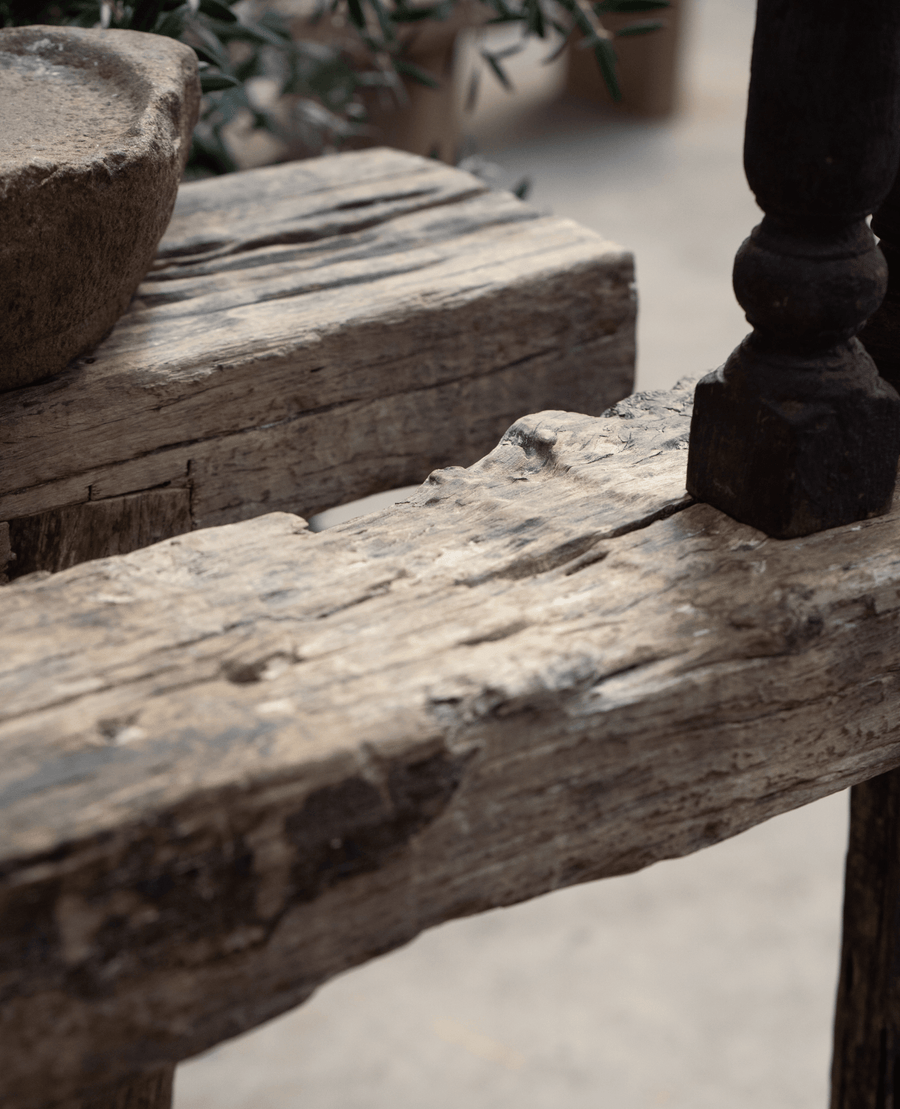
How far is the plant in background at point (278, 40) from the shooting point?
1.55 metres

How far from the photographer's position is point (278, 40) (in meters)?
1.79

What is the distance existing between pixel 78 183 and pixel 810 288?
1.93 ft

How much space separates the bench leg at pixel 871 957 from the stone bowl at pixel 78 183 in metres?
0.86

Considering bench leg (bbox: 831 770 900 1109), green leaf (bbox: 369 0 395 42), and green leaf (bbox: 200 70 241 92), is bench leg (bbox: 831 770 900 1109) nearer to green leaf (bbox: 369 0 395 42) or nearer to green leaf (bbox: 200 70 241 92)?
green leaf (bbox: 200 70 241 92)

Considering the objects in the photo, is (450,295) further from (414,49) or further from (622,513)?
(414,49)

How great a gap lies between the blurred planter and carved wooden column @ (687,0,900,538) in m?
4.66

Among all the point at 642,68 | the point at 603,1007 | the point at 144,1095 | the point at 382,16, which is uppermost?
the point at 382,16

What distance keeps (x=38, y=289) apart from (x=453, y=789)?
1.97 ft

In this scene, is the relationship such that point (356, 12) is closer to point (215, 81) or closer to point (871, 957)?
point (215, 81)

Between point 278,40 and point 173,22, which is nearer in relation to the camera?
point 173,22

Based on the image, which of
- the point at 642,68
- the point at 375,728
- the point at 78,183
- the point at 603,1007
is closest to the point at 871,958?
the point at 375,728

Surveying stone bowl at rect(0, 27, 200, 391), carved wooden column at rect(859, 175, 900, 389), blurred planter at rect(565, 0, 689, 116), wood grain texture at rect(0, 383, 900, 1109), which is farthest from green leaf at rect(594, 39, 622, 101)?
blurred planter at rect(565, 0, 689, 116)

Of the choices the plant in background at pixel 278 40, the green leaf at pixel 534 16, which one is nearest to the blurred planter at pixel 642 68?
the plant in background at pixel 278 40

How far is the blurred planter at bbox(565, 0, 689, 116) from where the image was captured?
5.09m
